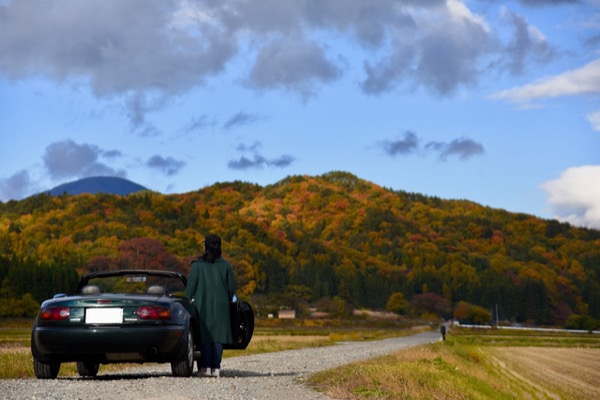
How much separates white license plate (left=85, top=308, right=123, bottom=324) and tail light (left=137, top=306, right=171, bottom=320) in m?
0.29

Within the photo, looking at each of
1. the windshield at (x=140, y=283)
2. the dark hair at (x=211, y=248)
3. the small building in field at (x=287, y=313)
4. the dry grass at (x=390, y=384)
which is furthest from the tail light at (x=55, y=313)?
the small building in field at (x=287, y=313)

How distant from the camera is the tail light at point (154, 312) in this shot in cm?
1323

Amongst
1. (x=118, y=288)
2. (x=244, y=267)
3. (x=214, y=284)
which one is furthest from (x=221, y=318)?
(x=244, y=267)

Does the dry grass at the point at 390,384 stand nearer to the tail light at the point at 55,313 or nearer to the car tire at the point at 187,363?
the car tire at the point at 187,363

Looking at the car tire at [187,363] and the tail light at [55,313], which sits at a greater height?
the tail light at [55,313]

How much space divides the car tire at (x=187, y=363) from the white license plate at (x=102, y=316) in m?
1.11

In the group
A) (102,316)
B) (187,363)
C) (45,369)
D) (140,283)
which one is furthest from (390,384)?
(45,369)

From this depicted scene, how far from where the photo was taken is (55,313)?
1326 centimetres

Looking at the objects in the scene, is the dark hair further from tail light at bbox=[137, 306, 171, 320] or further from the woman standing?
tail light at bbox=[137, 306, 171, 320]

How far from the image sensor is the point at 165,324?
13312mm

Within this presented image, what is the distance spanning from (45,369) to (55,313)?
44.0 inches

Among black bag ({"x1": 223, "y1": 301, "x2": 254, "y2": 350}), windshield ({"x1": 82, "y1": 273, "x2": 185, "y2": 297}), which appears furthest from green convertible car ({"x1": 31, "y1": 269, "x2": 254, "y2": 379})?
black bag ({"x1": 223, "y1": 301, "x2": 254, "y2": 350})

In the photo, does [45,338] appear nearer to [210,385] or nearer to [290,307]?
[210,385]

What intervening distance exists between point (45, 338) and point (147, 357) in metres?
1.47
